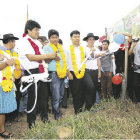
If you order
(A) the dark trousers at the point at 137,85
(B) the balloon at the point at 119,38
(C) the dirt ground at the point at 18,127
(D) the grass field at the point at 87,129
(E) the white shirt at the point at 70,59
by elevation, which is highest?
(B) the balloon at the point at 119,38

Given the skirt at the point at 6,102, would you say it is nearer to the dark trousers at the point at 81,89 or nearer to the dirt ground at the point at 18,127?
the dirt ground at the point at 18,127

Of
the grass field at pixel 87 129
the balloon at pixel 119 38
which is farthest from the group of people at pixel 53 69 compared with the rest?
the grass field at pixel 87 129

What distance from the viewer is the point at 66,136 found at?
89.9 inches

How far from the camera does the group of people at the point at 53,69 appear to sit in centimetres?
247

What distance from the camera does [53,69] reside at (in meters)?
3.00

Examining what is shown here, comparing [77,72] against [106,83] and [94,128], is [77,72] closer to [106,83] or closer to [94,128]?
[94,128]

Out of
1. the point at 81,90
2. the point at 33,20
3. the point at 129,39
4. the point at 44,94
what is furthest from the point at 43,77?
the point at 129,39

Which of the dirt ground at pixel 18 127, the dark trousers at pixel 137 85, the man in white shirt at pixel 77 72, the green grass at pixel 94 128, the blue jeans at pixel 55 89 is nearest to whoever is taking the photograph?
the green grass at pixel 94 128

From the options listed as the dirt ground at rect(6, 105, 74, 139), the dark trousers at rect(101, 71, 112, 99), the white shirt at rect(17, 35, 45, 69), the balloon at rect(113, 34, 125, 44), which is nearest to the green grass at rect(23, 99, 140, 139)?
the dirt ground at rect(6, 105, 74, 139)

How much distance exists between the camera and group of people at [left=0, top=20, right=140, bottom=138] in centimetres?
247

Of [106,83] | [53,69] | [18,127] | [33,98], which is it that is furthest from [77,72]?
[106,83]

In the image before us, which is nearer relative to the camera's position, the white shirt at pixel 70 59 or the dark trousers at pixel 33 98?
the dark trousers at pixel 33 98

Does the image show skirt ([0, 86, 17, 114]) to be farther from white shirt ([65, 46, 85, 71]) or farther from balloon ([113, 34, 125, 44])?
balloon ([113, 34, 125, 44])

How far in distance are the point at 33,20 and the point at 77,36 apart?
1072 mm
